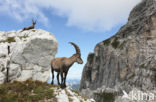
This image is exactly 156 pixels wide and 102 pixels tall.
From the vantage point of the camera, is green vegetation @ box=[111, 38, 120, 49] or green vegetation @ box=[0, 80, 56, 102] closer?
green vegetation @ box=[0, 80, 56, 102]

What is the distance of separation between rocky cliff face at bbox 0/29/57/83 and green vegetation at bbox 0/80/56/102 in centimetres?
275

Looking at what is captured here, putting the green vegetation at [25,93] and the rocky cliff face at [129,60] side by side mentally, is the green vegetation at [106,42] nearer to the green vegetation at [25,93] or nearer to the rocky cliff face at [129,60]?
the rocky cliff face at [129,60]

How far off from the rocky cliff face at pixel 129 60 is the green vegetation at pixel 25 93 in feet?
348

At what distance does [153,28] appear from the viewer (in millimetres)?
131875

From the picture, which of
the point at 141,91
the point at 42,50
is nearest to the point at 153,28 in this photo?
the point at 141,91

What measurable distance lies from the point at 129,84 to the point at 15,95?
12377cm

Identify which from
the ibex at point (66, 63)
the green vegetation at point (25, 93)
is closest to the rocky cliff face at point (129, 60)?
the ibex at point (66, 63)

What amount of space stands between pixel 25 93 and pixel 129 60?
138m

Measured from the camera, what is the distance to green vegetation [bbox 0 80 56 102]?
39.2ft

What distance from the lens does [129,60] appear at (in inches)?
5512

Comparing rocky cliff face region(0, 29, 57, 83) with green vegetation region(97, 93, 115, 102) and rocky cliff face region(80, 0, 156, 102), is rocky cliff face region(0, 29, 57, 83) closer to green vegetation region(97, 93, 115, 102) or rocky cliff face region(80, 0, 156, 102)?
rocky cliff face region(80, 0, 156, 102)

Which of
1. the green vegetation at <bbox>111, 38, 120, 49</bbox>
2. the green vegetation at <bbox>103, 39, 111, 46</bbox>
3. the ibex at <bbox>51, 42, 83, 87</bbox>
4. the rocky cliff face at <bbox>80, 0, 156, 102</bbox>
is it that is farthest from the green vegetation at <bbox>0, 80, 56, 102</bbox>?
the green vegetation at <bbox>103, 39, 111, 46</bbox>

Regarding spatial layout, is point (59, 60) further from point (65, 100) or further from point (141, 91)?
point (141, 91)

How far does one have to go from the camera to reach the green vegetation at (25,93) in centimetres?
1195
